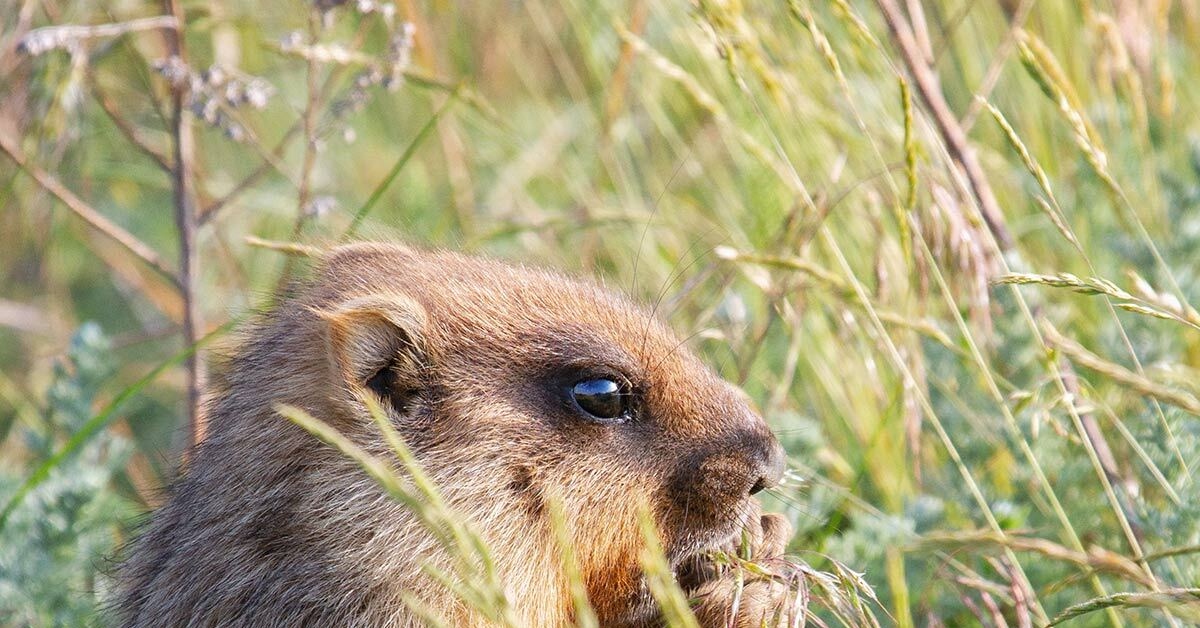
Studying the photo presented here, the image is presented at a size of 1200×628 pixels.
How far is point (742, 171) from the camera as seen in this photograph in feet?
18.4

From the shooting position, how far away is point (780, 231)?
4656 mm

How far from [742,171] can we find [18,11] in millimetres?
2934

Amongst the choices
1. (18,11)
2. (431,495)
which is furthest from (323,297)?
(18,11)

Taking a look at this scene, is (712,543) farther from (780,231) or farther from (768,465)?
(780,231)

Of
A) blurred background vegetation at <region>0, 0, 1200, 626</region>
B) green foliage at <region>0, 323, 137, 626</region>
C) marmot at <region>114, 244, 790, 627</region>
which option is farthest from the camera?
green foliage at <region>0, 323, 137, 626</region>

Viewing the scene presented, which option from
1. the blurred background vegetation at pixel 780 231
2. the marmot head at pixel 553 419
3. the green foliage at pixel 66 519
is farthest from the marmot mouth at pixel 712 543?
the green foliage at pixel 66 519

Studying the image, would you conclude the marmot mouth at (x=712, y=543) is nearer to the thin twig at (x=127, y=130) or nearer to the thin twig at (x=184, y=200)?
the thin twig at (x=184, y=200)

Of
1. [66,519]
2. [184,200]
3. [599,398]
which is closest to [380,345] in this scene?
[599,398]

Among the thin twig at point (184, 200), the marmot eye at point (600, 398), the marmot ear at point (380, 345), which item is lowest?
the thin twig at point (184, 200)

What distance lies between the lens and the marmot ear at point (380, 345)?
2.97 meters

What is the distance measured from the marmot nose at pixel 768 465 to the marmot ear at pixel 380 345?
829 mm

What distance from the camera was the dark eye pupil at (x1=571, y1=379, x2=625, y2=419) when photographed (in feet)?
10.1

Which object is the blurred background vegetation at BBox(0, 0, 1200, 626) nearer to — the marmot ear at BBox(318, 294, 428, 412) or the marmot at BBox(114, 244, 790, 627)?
the marmot at BBox(114, 244, 790, 627)

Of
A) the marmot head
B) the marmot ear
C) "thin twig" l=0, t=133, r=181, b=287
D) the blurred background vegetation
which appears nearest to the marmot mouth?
the marmot head
